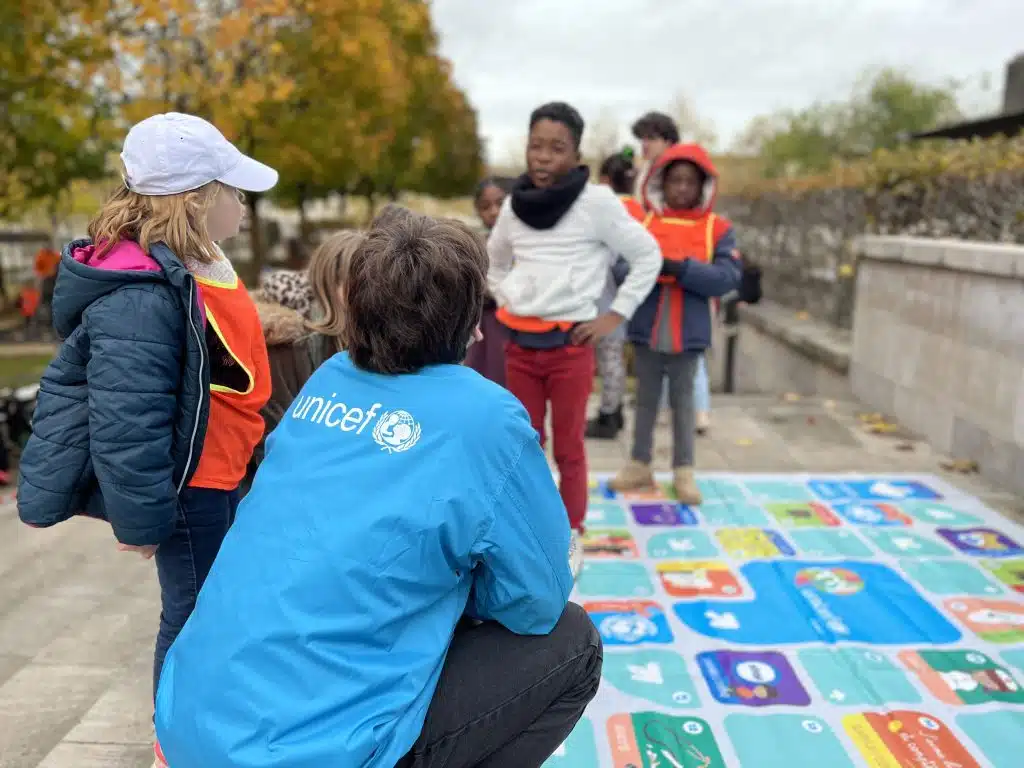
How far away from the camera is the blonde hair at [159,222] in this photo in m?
2.03

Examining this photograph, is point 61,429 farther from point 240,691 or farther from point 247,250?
point 247,250

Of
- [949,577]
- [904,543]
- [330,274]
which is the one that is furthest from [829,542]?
[330,274]

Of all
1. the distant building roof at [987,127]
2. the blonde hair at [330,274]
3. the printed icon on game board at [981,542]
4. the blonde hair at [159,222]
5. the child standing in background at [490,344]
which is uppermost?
the distant building roof at [987,127]

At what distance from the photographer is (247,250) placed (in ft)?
92.0

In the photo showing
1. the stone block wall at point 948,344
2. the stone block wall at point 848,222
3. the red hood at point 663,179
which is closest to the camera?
the red hood at point 663,179

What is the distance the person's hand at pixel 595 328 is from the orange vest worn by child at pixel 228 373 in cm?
144

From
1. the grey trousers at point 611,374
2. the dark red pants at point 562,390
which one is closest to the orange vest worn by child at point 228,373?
the dark red pants at point 562,390

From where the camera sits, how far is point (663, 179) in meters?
4.11

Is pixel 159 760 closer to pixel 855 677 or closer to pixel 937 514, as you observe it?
pixel 855 677

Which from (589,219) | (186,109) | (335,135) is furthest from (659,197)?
(335,135)

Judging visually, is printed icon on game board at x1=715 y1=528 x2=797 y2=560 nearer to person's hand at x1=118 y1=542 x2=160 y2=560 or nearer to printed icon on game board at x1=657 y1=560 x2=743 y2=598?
printed icon on game board at x1=657 y1=560 x2=743 y2=598

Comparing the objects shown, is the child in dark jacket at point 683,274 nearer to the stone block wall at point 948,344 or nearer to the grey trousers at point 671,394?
the grey trousers at point 671,394

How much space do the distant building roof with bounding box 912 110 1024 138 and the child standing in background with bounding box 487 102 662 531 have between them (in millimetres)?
9607

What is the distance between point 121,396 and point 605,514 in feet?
8.78
